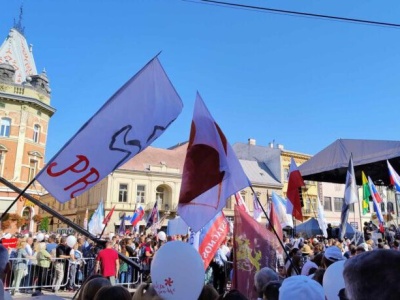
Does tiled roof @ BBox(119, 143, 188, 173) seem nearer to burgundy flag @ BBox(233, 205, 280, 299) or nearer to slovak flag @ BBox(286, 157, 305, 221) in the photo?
slovak flag @ BBox(286, 157, 305, 221)

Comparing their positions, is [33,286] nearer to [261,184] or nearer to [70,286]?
[70,286]

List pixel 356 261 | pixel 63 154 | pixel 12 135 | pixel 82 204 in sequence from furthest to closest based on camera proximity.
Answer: pixel 82 204
pixel 12 135
pixel 63 154
pixel 356 261

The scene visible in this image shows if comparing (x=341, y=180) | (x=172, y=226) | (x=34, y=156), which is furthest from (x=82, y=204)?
(x=341, y=180)

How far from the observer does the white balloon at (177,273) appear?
111 inches

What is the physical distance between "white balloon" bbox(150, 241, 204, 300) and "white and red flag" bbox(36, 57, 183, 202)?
1.16m

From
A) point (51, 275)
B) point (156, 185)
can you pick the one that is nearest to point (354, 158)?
point (51, 275)

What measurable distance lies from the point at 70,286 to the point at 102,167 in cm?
915

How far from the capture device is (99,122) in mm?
3727

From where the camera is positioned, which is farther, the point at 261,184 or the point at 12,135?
the point at 261,184

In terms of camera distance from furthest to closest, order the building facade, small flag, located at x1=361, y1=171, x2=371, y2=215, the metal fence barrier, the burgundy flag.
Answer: the building facade, small flag, located at x1=361, y1=171, x2=371, y2=215, the metal fence barrier, the burgundy flag

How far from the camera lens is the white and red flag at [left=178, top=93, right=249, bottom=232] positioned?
424 cm

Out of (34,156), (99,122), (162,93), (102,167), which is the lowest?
(102,167)

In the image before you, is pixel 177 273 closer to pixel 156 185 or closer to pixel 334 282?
pixel 334 282

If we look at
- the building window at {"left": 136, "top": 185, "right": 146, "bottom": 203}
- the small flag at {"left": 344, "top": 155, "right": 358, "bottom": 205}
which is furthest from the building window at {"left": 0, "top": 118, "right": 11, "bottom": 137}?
the small flag at {"left": 344, "top": 155, "right": 358, "bottom": 205}
